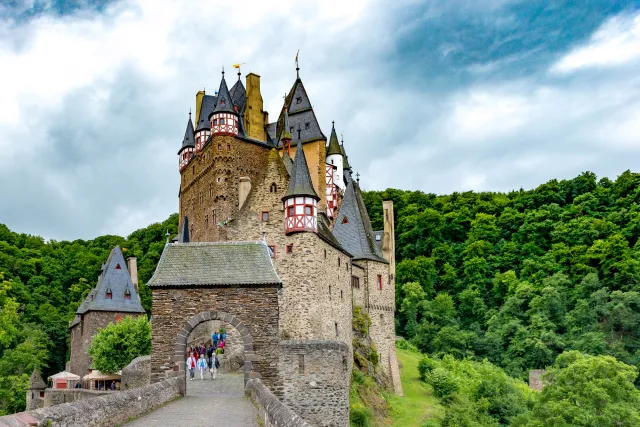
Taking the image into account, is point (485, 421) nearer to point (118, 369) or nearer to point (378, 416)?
point (378, 416)

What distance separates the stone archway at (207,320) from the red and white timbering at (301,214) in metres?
10.9

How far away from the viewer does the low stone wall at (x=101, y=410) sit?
11102 millimetres

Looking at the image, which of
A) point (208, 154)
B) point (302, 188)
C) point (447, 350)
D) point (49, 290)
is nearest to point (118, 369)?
point (208, 154)

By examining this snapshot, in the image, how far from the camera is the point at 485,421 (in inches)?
1529

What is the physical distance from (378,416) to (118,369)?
1731 cm

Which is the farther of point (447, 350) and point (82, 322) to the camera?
point (447, 350)

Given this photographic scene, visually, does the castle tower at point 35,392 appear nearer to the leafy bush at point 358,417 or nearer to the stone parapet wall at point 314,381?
the leafy bush at point 358,417

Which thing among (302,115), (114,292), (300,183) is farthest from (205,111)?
(300,183)

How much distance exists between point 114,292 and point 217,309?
35.6 meters

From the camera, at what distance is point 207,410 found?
1781 centimetres

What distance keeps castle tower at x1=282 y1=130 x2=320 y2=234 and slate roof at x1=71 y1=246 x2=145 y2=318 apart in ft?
87.2

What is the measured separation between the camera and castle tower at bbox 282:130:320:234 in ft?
111

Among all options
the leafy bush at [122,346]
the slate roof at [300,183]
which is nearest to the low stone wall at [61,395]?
the leafy bush at [122,346]

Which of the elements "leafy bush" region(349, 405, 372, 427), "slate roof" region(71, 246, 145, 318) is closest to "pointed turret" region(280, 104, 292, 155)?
"leafy bush" region(349, 405, 372, 427)
